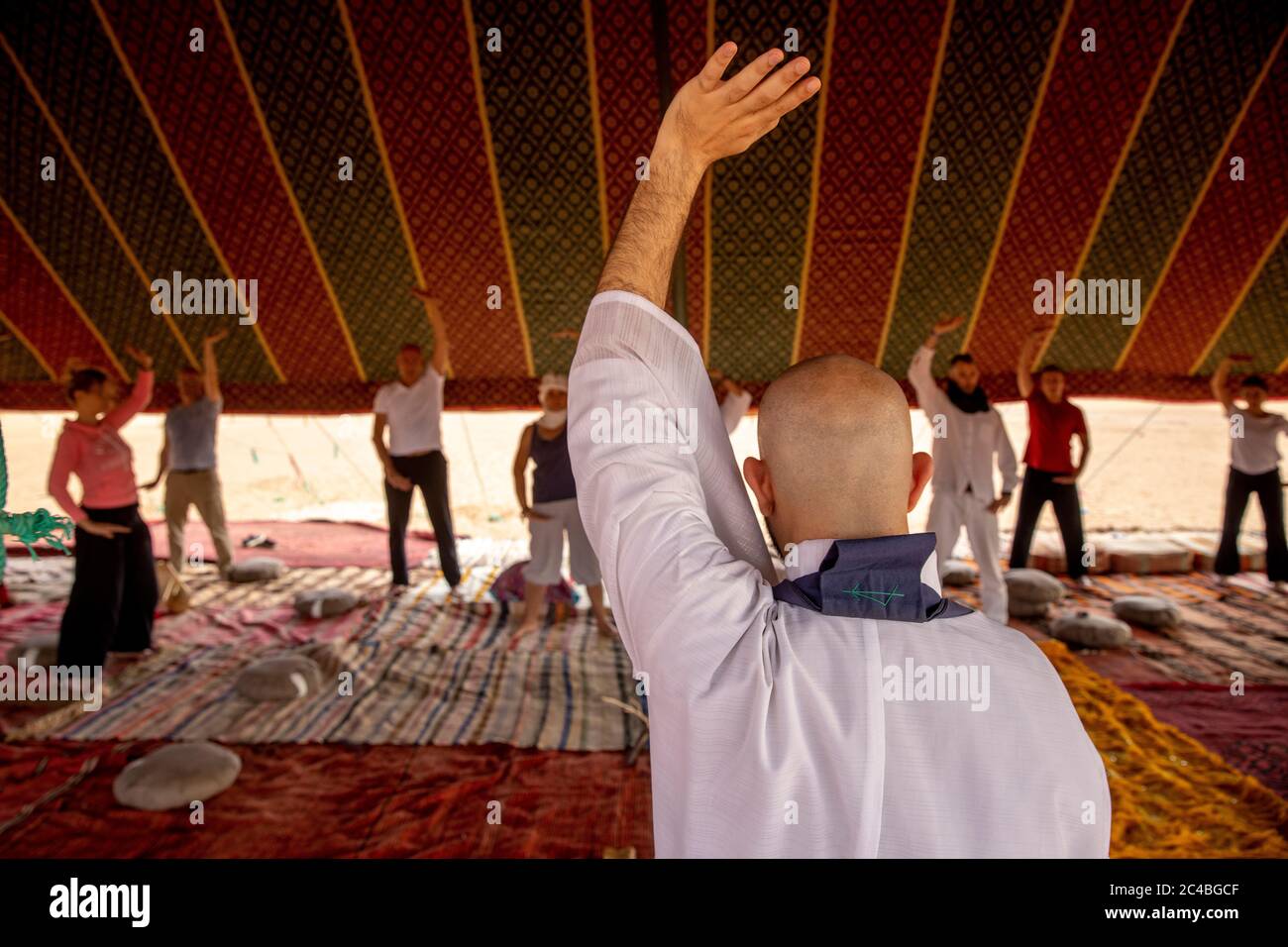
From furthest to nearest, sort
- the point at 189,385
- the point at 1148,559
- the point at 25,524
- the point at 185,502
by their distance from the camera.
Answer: the point at 1148,559 → the point at 185,502 → the point at 189,385 → the point at 25,524

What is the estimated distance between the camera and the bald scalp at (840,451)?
731 mm

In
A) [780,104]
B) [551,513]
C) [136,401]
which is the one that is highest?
[136,401]

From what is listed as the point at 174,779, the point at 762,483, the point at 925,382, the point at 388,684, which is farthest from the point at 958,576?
the point at 762,483

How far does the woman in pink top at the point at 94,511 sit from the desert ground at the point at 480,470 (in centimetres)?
388

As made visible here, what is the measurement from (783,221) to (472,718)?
3.12 m

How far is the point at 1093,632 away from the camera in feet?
13.7

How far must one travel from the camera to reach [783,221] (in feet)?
13.8

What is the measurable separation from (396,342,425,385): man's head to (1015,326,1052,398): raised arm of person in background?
402cm

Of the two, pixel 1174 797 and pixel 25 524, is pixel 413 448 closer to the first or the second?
pixel 25 524

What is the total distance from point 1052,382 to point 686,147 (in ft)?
16.6

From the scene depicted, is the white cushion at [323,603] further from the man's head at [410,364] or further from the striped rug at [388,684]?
the man's head at [410,364]


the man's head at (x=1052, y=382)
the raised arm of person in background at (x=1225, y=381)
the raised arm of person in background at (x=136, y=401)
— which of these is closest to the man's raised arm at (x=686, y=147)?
the raised arm of person in background at (x=136, y=401)

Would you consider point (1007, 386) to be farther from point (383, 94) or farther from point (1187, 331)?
point (383, 94)

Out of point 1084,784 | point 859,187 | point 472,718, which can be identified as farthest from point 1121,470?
point 1084,784
